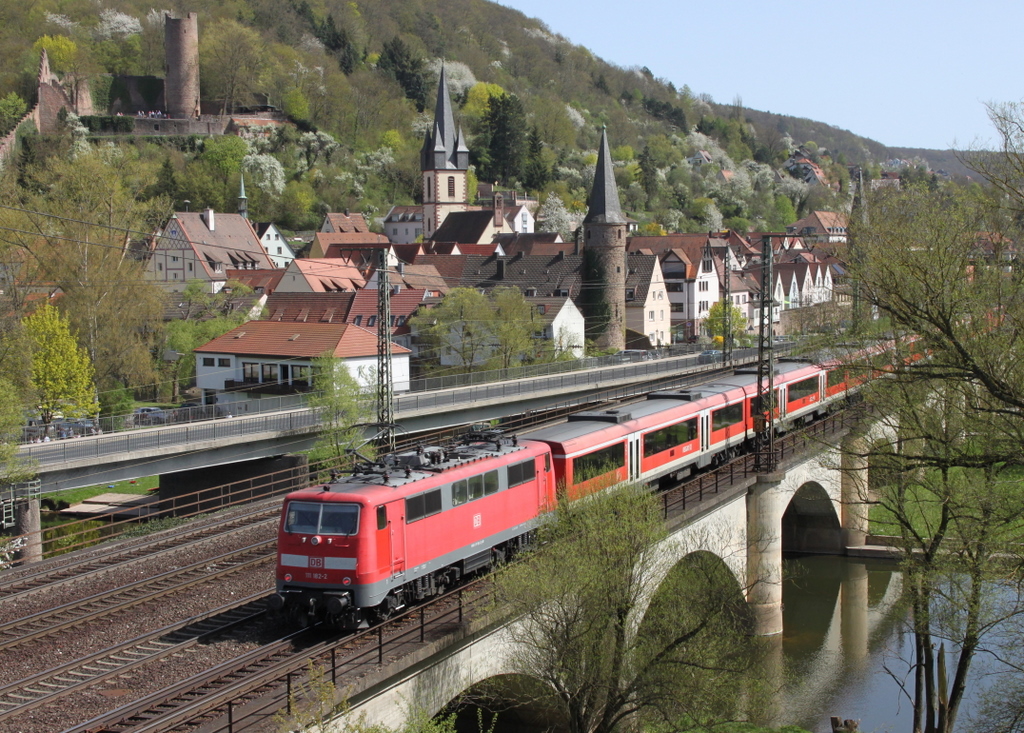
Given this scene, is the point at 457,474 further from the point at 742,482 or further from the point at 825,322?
the point at 825,322

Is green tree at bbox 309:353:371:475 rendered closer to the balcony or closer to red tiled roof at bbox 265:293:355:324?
the balcony

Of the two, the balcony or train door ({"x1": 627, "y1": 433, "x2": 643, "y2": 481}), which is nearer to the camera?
train door ({"x1": 627, "y1": 433, "x2": 643, "y2": 481})

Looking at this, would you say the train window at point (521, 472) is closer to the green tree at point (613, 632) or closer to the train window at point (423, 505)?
the green tree at point (613, 632)

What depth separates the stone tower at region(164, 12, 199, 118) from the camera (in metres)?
124

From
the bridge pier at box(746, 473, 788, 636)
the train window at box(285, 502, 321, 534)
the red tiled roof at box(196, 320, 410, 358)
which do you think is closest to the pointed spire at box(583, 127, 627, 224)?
the red tiled roof at box(196, 320, 410, 358)

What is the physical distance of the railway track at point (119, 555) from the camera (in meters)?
20.2

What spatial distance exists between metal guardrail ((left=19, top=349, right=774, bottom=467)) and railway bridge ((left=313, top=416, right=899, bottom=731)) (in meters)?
12.8

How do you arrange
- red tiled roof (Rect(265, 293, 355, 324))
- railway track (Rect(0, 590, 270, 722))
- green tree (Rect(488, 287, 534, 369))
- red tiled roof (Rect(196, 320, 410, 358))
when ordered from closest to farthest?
railway track (Rect(0, 590, 270, 722)) → red tiled roof (Rect(196, 320, 410, 358)) → green tree (Rect(488, 287, 534, 369)) → red tiled roof (Rect(265, 293, 355, 324))

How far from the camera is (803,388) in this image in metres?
34.7

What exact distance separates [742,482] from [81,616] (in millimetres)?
16592

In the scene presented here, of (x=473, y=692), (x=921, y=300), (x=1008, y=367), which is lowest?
(x=473, y=692)

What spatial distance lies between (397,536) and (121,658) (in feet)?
14.3

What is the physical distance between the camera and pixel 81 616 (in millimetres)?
17625

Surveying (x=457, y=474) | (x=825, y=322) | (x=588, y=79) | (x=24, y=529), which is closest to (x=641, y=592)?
(x=457, y=474)
